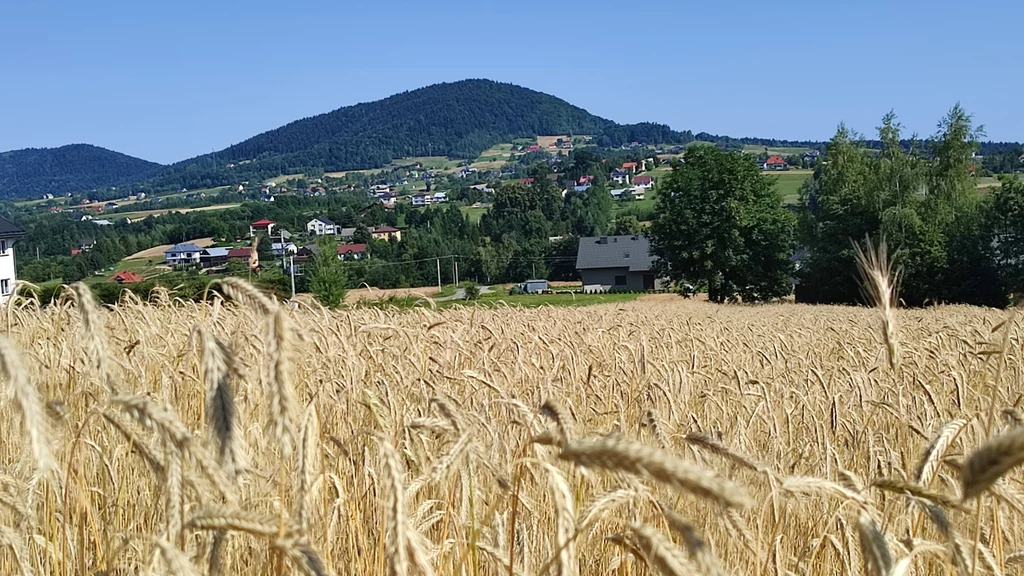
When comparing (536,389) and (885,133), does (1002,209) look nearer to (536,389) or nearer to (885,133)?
(885,133)

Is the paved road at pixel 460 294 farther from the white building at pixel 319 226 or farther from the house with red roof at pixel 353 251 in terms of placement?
the white building at pixel 319 226

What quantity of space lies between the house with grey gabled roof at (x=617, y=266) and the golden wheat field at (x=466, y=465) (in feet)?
250

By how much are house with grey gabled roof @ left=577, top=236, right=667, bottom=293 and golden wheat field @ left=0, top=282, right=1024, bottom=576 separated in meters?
76.3

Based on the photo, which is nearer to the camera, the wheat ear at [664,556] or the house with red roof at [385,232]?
the wheat ear at [664,556]

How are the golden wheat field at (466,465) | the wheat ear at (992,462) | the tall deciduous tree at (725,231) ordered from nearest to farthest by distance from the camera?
the wheat ear at (992,462) → the golden wheat field at (466,465) → the tall deciduous tree at (725,231)

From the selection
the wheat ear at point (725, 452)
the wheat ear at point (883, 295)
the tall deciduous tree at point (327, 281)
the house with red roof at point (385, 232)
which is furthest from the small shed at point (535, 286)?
the wheat ear at point (725, 452)

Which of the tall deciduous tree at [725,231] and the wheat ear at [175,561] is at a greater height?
the wheat ear at [175,561]

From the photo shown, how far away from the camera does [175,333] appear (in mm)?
5297

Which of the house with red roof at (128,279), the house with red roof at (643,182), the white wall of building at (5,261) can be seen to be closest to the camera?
the house with red roof at (128,279)

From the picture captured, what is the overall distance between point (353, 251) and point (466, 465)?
4128 inches

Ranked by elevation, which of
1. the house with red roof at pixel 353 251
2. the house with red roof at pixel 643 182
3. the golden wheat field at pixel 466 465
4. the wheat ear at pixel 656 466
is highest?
the wheat ear at pixel 656 466

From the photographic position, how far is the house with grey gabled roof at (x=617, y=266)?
81.6 metres

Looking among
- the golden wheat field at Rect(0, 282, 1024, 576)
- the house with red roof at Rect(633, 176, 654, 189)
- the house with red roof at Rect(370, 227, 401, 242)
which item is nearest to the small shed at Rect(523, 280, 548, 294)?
the house with red roof at Rect(370, 227, 401, 242)

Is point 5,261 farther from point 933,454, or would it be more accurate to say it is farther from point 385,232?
point 385,232
